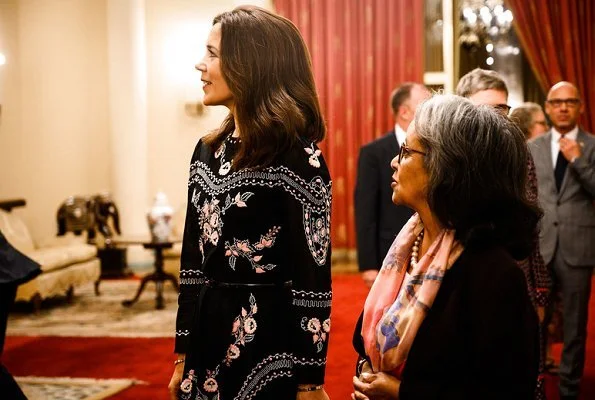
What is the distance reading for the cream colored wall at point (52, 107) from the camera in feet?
31.6

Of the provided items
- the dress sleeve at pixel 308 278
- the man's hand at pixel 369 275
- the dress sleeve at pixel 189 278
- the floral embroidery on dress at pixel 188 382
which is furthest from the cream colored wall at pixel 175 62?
the dress sleeve at pixel 308 278

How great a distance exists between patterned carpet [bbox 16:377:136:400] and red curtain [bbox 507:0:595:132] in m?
5.73

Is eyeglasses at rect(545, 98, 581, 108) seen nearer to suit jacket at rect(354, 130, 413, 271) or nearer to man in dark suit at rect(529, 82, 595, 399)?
man in dark suit at rect(529, 82, 595, 399)

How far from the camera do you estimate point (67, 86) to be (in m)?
9.85

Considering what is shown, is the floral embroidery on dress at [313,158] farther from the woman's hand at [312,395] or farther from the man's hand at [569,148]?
the man's hand at [569,148]

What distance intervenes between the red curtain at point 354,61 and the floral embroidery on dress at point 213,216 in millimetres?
6918

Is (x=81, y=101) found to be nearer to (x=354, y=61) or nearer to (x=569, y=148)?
(x=354, y=61)

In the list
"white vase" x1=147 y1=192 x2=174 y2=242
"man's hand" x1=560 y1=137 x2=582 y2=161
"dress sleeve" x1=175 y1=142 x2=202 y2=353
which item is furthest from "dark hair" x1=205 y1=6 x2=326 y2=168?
"white vase" x1=147 y1=192 x2=174 y2=242

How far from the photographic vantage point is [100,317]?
22.9 feet

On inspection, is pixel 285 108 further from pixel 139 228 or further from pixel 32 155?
pixel 32 155

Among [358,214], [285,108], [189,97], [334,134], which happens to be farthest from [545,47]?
[285,108]

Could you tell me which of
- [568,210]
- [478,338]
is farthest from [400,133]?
[478,338]

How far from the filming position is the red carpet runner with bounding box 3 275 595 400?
15.1 ft

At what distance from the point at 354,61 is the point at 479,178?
24.6 ft
